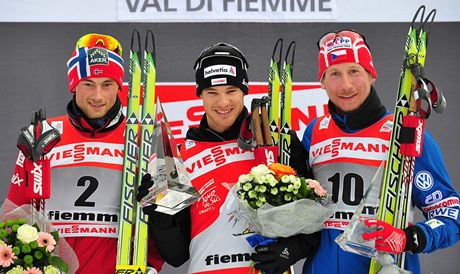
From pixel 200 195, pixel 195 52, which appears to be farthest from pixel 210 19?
pixel 200 195

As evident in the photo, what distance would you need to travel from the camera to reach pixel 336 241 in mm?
2896

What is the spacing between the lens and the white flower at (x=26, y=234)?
2.87 meters

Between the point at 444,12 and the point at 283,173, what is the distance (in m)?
2.41

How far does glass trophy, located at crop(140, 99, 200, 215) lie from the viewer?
310cm

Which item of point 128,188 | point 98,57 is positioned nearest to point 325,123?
point 128,188

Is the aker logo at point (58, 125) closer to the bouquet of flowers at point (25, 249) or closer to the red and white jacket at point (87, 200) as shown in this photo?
the red and white jacket at point (87, 200)

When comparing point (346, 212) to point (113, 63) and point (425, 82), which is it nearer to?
point (425, 82)

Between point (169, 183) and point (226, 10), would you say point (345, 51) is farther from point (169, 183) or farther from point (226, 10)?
point (226, 10)

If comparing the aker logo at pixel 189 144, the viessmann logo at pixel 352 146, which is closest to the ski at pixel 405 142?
the viessmann logo at pixel 352 146

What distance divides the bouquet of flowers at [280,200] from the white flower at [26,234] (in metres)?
0.82

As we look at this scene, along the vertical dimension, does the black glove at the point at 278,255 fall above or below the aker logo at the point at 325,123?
below

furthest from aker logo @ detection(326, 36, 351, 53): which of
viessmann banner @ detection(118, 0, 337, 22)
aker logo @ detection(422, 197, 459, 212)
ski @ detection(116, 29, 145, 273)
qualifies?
viessmann banner @ detection(118, 0, 337, 22)

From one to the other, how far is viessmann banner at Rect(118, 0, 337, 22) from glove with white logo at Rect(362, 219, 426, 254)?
7.19ft

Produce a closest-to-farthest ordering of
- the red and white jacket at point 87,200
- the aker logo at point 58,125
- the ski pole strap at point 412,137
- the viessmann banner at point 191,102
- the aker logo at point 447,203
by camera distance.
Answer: the ski pole strap at point 412,137 → the aker logo at point 447,203 → the red and white jacket at point 87,200 → the aker logo at point 58,125 → the viessmann banner at point 191,102
